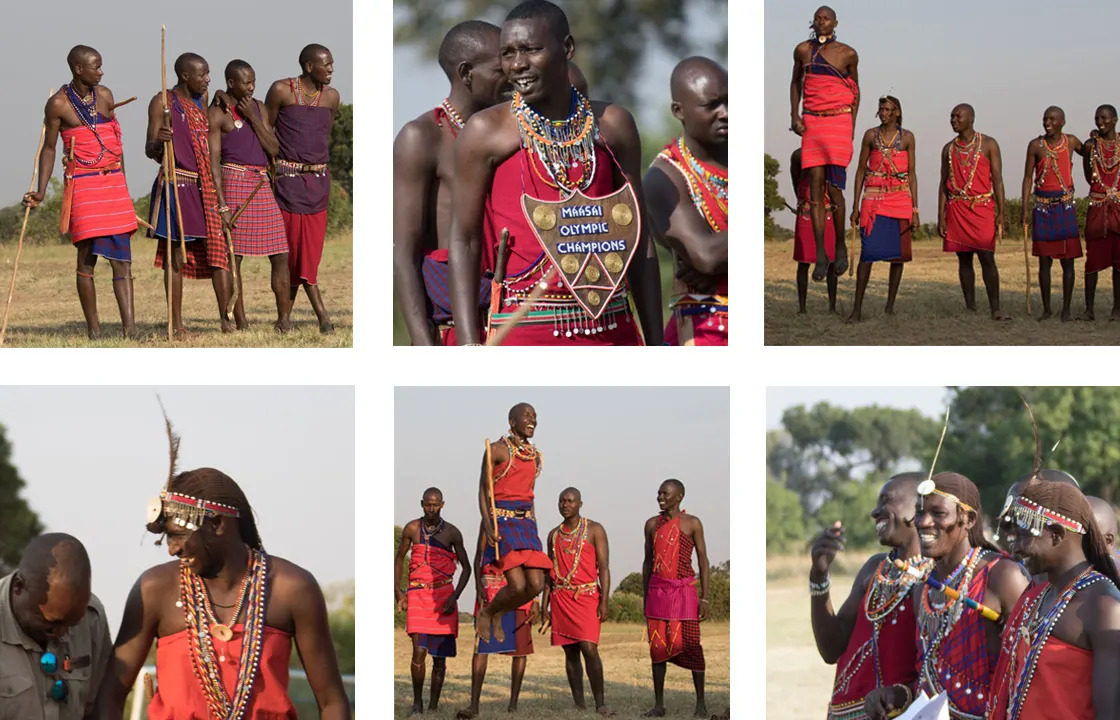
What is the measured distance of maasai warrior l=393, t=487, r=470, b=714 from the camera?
341 inches

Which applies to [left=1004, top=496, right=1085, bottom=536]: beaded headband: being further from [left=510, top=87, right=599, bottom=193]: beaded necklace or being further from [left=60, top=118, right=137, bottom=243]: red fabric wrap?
A: [left=60, top=118, right=137, bottom=243]: red fabric wrap

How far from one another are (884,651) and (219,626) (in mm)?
3078

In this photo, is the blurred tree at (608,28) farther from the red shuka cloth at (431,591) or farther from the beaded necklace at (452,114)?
the red shuka cloth at (431,591)

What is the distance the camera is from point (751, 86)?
816cm

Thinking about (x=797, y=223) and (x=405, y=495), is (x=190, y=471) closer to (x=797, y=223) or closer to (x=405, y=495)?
(x=405, y=495)

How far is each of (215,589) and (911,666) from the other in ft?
10.7

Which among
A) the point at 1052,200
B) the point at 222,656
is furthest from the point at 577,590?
the point at 1052,200

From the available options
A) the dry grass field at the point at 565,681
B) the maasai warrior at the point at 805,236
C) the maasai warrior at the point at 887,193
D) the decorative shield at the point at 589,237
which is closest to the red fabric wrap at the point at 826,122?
the maasai warrior at the point at 805,236

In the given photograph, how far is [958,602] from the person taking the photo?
734cm

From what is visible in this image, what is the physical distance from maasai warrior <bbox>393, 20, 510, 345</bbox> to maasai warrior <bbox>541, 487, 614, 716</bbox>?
123cm

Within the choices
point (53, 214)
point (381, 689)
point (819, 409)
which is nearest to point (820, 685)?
point (819, 409)

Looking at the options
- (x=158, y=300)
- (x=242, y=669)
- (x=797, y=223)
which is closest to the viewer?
(x=242, y=669)

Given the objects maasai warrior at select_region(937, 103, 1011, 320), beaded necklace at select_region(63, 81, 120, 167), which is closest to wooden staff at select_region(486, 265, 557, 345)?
beaded necklace at select_region(63, 81, 120, 167)

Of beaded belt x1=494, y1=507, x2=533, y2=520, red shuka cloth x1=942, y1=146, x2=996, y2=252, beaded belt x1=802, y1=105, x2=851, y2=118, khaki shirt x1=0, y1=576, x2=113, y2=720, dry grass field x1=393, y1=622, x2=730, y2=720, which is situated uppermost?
beaded belt x1=802, y1=105, x2=851, y2=118
